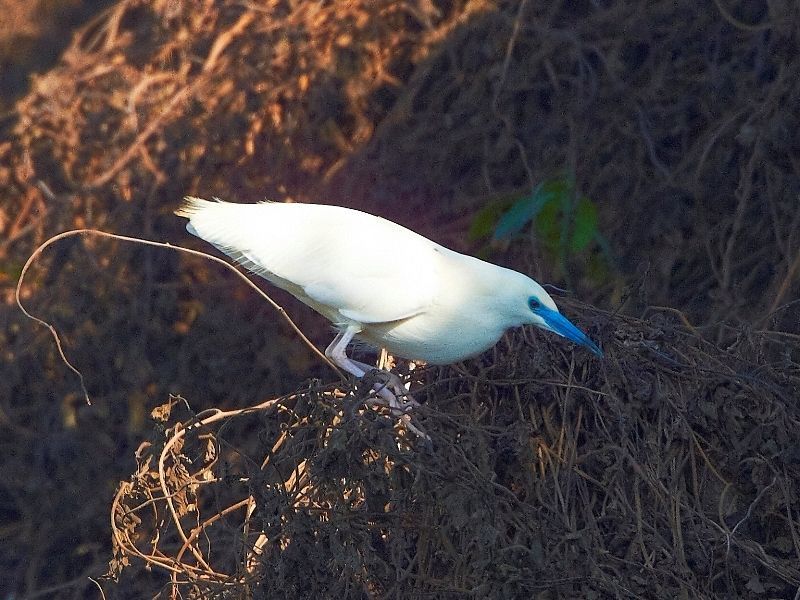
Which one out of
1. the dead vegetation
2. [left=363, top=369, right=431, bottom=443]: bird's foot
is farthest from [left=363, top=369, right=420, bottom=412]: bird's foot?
the dead vegetation

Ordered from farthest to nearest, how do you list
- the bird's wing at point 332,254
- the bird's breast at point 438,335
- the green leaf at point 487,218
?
the green leaf at point 487,218
the bird's wing at point 332,254
the bird's breast at point 438,335

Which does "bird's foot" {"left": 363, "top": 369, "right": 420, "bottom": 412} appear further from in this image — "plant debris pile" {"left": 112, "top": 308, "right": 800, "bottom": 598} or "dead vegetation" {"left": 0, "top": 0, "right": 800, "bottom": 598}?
"dead vegetation" {"left": 0, "top": 0, "right": 800, "bottom": 598}

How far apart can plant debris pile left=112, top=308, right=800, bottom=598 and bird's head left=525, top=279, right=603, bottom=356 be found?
0.11 feet

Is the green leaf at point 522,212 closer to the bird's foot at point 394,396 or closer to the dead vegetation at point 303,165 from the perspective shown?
the dead vegetation at point 303,165

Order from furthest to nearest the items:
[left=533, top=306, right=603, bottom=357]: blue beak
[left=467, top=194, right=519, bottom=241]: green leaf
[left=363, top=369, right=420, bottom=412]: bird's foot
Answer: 1. [left=467, top=194, right=519, bottom=241]: green leaf
2. [left=533, top=306, right=603, bottom=357]: blue beak
3. [left=363, top=369, right=420, bottom=412]: bird's foot

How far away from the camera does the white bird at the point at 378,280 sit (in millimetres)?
2168

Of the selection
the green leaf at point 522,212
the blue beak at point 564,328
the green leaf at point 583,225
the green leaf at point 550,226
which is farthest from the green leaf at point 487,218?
the blue beak at point 564,328

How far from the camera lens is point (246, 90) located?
4332 mm

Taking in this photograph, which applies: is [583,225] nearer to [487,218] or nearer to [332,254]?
[487,218]

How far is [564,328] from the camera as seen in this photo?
2.02 m

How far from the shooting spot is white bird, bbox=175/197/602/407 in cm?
217

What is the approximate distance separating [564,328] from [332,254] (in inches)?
23.3

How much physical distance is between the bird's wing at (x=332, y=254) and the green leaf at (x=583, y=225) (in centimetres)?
153

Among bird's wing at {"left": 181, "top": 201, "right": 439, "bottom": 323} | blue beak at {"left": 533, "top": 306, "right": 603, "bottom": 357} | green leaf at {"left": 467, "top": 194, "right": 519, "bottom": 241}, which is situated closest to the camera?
blue beak at {"left": 533, "top": 306, "right": 603, "bottom": 357}
